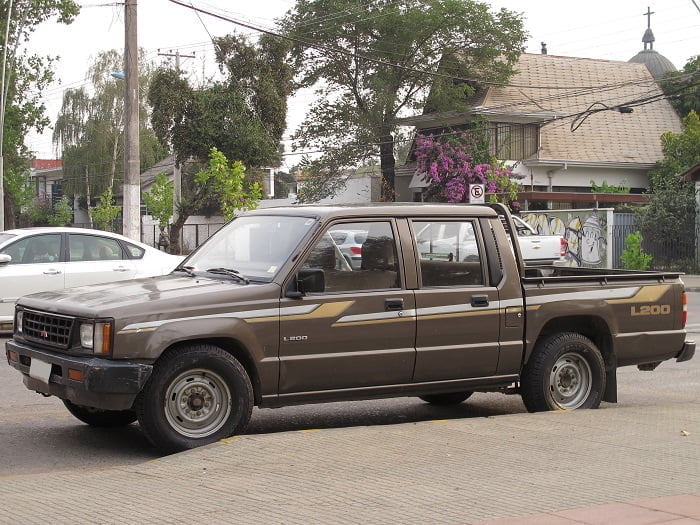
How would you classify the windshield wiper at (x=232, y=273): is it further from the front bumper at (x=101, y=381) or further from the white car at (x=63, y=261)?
the white car at (x=63, y=261)

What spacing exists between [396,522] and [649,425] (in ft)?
11.2

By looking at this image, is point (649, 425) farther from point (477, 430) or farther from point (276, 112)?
point (276, 112)

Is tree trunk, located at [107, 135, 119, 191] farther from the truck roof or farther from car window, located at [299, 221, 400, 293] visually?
car window, located at [299, 221, 400, 293]

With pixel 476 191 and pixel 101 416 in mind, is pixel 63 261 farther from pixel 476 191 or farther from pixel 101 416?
pixel 476 191

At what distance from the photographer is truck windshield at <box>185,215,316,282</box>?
7.12m

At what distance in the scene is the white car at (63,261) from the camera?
13.1 meters

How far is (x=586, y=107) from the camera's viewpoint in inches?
1863

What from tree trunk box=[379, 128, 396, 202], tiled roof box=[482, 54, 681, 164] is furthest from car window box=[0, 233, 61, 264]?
tree trunk box=[379, 128, 396, 202]

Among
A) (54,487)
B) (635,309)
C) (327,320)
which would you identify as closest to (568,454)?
(327,320)

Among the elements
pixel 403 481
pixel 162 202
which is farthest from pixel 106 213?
pixel 403 481

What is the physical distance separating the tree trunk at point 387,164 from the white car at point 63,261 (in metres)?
34.7

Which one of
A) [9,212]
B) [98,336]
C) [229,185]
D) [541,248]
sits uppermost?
[229,185]

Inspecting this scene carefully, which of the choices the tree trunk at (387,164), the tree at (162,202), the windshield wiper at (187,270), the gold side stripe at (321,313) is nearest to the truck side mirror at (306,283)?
the gold side stripe at (321,313)

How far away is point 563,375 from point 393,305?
195 cm
